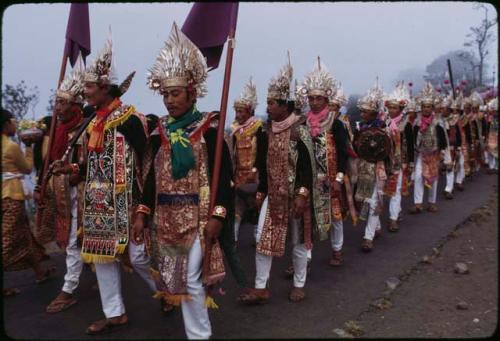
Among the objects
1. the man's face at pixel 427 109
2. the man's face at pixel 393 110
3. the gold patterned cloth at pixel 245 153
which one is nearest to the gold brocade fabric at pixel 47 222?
the gold patterned cloth at pixel 245 153

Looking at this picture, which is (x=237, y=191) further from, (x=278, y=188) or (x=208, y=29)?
(x=208, y=29)

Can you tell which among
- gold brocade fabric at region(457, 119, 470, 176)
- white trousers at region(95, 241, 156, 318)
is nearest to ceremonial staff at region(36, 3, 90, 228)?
white trousers at region(95, 241, 156, 318)

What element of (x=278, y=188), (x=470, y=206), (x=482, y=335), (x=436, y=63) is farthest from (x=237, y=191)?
(x=436, y=63)

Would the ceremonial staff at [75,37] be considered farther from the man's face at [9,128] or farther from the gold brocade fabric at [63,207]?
the man's face at [9,128]

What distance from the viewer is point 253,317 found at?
4195 millimetres

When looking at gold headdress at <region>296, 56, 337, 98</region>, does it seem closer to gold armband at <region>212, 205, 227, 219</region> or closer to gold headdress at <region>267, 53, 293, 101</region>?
gold headdress at <region>267, 53, 293, 101</region>

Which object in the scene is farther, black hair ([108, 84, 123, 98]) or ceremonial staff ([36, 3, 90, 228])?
ceremonial staff ([36, 3, 90, 228])

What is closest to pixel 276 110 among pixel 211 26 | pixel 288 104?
pixel 288 104

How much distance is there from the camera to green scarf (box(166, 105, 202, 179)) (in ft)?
10.5

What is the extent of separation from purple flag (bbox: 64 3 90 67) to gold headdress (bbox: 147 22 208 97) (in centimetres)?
188

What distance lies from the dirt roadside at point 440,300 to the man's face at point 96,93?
3.01 m

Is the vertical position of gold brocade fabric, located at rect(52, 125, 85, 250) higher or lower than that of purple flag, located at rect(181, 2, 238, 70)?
lower

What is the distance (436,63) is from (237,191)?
131 metres

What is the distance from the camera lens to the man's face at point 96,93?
3904 mm
